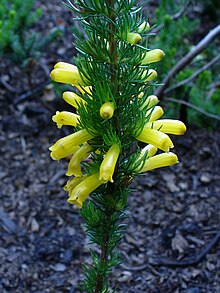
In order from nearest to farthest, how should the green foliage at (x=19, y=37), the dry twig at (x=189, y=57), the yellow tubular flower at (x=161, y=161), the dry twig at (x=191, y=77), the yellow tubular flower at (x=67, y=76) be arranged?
the yellow tubular flower at (x=67, y=76)
the yellow tubular flower at (x=161, y=161)
the dry twig at (x=189, y=57)
the dry twig at (x=191, y=77)
the green foliage at (x=19, y=37)

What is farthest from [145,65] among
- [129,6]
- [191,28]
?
[191,28]

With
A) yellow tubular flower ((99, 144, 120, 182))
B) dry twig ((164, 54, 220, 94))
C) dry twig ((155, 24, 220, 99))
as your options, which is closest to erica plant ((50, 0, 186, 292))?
yellow tubular flower ((99, 144, 120, 182))

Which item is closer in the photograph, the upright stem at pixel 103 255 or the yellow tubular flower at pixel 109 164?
the yellow tubular flower at pixel 109 164

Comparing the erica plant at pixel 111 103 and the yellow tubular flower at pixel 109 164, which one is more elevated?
the erica plant at pixel 111 103

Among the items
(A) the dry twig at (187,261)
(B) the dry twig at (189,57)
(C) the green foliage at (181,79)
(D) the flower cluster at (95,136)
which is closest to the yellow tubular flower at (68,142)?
(D) the flower cluster at (95,136)

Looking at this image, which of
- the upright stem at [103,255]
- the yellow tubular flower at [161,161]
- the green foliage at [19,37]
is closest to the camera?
the yellow tubular flower at [161,161]

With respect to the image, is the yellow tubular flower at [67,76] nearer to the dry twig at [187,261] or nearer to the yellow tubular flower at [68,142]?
the yellow tubular flower at [68,142]

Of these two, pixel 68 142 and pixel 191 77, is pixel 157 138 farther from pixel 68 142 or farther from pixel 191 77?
pixel 191 77
